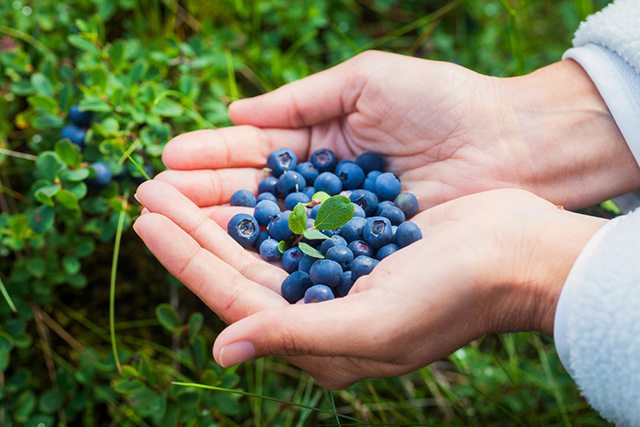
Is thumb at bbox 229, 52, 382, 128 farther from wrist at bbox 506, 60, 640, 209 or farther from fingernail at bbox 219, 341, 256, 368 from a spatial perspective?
fingernail at bbox 219, 341, 256, 368

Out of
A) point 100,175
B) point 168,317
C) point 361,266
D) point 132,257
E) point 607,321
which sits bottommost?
point 132,257

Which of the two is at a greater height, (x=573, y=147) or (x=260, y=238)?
(x=573, y=147)

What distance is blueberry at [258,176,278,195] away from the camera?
1863 mm

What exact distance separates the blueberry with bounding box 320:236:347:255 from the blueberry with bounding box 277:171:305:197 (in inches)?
10.3

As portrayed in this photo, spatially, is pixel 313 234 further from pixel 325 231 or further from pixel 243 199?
pixel 243 199

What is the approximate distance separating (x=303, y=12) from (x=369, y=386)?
148cm

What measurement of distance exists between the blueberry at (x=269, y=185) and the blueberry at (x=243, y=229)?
181mm

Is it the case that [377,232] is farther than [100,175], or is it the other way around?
[100,175]

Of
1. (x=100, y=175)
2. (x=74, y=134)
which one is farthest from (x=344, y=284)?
(x=74, y=134)

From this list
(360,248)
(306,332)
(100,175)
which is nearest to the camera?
(306,332)

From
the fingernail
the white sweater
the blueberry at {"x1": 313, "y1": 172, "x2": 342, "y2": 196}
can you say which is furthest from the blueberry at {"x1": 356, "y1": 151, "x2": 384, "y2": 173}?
the fingernail

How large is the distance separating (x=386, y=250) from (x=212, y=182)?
0.53 meters

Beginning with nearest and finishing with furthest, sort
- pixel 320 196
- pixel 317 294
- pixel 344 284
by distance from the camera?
pixel 317 294, pixel 344 284, pixel 320 196

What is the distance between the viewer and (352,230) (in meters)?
1.69
